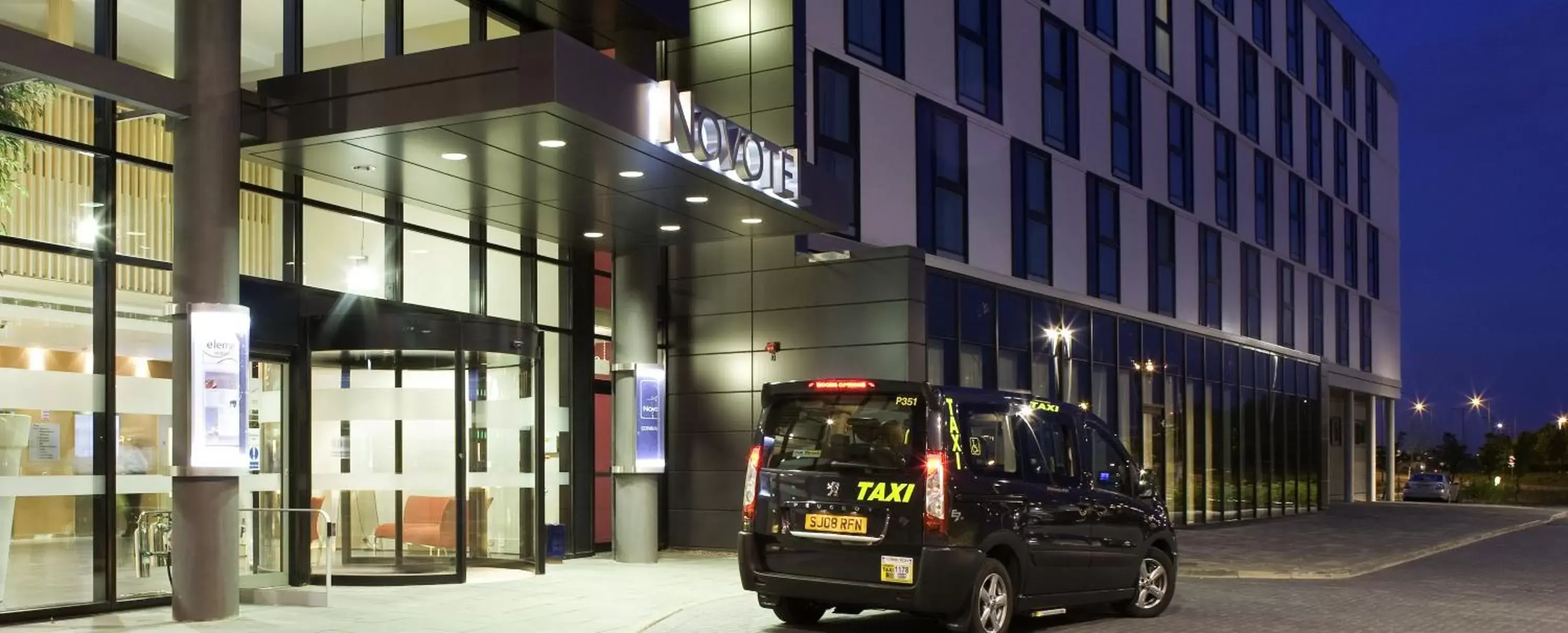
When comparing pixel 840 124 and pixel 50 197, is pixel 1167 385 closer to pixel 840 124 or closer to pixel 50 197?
pixel 840 124

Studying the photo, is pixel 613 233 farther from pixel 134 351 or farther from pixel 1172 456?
pixel 1172 456

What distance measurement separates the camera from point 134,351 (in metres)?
14.0

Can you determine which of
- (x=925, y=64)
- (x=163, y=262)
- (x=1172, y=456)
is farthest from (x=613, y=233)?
(x=1172, y=456)

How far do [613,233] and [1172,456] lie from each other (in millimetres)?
16743

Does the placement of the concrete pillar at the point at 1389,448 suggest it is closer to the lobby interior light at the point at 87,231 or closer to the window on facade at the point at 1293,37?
the window on facade at the point at 1293,37

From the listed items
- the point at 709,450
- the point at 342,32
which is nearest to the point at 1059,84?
the point at 709,450

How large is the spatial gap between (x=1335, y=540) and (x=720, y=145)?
1637 cm

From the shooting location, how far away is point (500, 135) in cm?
1359

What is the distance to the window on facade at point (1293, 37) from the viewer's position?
43.1m

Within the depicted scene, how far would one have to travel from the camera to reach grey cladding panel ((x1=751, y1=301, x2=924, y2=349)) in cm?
2091

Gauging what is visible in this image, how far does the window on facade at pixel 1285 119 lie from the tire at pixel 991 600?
3197cm

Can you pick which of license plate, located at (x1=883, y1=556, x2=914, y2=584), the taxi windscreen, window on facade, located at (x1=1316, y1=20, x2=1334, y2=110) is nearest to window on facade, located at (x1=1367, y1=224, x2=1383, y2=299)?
window on facade, located at (x1=1316, y1=20, x2=1334, y2=110)

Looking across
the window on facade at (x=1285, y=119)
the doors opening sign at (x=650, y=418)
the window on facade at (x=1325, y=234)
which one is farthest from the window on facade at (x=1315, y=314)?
the doors opening sign at (x=650, y=418)

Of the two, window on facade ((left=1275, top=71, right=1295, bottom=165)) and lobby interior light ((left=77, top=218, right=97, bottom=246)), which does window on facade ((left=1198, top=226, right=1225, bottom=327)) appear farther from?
lobby interior light ((left=77, top=218, right=97, bottom=246))
